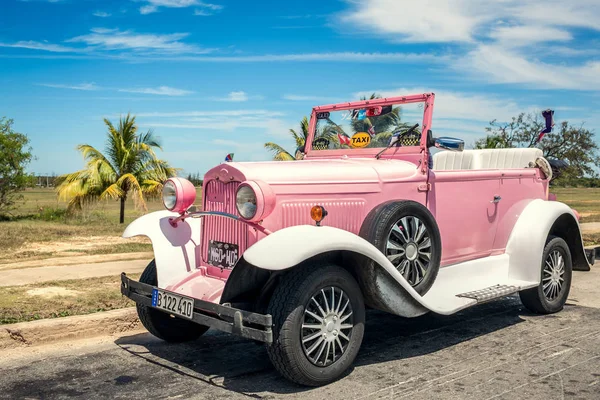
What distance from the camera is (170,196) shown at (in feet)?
16.2

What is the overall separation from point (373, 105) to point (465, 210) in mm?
1338

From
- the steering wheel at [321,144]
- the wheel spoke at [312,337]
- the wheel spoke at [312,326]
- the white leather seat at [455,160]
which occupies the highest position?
the steering wheel at [321,144]

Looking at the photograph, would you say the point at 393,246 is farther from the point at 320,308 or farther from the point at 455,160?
the point at 455,160

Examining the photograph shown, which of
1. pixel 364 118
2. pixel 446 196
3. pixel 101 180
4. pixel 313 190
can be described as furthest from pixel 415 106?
pixel 101 180

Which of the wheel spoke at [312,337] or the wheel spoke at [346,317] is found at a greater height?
the wheel spoke at [346,317]

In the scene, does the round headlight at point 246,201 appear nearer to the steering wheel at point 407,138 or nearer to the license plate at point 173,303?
the license plate at point 173,303

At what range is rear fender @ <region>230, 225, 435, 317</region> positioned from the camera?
3.73m

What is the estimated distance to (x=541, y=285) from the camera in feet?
19.7

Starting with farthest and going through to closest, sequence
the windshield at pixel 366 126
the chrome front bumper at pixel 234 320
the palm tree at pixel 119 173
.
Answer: the palm tree at pixel 119 173
the windshield at pixel 366 126
the chrome front bumper at pixel 234 320

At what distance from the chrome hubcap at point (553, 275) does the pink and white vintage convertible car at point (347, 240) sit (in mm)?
16

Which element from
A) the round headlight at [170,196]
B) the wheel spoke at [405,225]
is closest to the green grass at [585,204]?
the wheel spoke at [405,225]

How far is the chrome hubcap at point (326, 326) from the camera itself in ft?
12.9

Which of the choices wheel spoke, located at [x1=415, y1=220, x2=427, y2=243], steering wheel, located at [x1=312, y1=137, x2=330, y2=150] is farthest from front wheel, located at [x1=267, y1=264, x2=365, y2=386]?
steering wheel, located at [x1=312, y1=137, x2=330, y2=150]

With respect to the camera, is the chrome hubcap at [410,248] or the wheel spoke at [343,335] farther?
the chrome hubcap at [410,248]
